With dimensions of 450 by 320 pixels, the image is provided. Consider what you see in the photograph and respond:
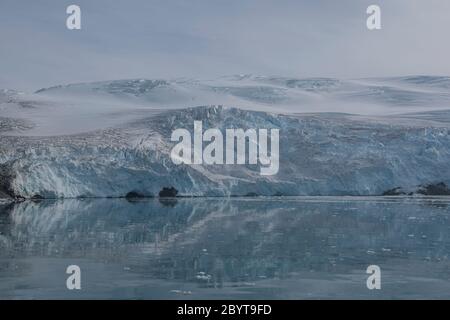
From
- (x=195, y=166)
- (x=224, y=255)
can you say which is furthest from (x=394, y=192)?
(x=224, y=255)

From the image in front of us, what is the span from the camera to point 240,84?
7125cm

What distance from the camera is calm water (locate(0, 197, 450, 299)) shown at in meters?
8.75

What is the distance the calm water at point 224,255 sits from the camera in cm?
875

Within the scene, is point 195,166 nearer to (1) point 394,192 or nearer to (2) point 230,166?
(2) point 230,166

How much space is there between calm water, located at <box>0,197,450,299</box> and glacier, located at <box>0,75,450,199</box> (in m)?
12.4

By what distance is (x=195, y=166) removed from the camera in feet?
121

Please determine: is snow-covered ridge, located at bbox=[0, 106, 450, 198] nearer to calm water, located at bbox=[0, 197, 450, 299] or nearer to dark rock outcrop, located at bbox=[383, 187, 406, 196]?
dark rock outcrop, located at bbox=[383, 187, 406, 196]

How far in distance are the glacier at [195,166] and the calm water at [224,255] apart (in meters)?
12.4

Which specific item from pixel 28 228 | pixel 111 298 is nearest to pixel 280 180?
pixel 28 228

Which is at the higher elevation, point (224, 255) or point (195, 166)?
point (195, 166)

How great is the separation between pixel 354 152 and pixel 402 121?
9.37 meters

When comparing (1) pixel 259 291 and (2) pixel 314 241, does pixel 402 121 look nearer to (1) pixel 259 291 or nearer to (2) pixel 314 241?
(2) pixel 314 241

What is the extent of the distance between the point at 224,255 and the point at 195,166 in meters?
25.0

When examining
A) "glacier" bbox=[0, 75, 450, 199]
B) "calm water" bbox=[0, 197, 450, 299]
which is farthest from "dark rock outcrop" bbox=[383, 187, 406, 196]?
"calm water" bbox=[0, 197, 450, 299]
